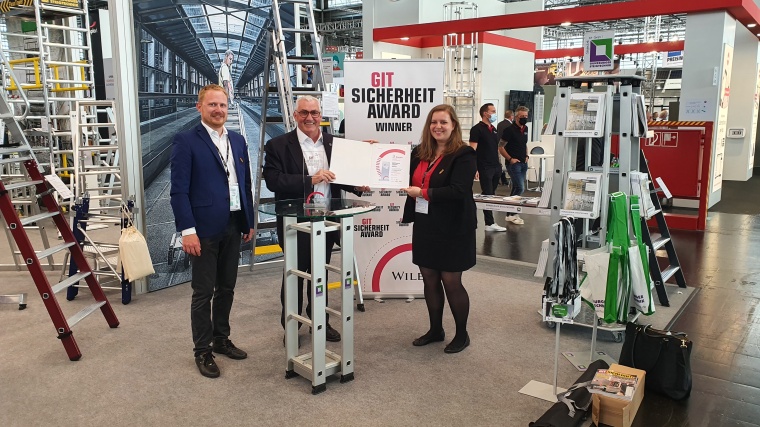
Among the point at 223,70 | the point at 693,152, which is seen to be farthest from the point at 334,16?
the point at 223,70

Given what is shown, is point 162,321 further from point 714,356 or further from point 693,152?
point 693,152

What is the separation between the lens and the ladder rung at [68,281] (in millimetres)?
3627

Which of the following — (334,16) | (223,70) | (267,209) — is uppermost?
(334,16)

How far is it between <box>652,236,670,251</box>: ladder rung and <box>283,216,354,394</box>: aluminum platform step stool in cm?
246

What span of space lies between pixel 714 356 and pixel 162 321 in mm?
3592

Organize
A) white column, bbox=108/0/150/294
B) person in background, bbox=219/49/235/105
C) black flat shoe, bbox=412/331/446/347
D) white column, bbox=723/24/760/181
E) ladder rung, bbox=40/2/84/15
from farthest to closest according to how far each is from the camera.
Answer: white column, bbox=723/24/760/181 < ladder rung, bbox=40/2/84/15 < person in background, bbox=219/49/235/105 < white column, bbox=108/0/150/294 < black flat shoe, bbox=412/331/446/347

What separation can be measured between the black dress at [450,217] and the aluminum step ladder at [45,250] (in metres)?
2.15

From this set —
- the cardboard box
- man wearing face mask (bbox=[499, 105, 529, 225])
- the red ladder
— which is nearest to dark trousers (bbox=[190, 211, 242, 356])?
the red ladder

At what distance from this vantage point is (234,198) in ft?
10.8

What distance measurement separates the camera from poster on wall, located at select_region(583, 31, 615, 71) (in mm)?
4102

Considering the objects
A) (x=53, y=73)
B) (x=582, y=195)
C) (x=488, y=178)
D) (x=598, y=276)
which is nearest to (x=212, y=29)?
(x=582, y=195)

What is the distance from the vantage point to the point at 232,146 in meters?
3.32

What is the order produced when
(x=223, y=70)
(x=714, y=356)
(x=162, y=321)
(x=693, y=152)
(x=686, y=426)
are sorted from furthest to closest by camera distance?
(x=693, y=152), (x=223, y=70), (x=162, y=321), (x=714, y=356), (x=686, y=426)

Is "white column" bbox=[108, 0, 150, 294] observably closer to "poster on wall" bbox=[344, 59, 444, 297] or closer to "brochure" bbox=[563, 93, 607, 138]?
Result: "poster on wall" bbox=[344, 59, 444, 297]
